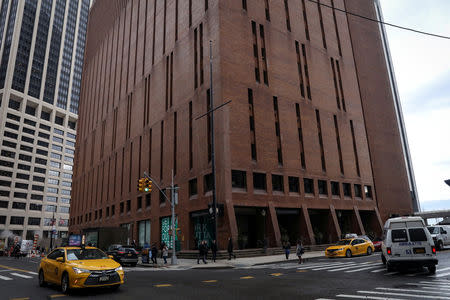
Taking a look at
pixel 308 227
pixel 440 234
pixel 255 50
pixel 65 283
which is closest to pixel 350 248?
pixel 440 234

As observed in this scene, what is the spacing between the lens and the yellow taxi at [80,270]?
9664 mm

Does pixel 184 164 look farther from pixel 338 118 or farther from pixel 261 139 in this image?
pixel 338 118

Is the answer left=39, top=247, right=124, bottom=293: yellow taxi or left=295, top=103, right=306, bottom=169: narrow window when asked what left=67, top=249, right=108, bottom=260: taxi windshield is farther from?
left=295, top=103, right=306, bottom=169: narrow window

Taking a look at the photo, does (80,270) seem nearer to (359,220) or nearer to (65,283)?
(65,283)

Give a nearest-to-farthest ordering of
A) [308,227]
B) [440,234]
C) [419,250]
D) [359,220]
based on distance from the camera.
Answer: [419,250]
[440,234]
[308,227]
[359,220]

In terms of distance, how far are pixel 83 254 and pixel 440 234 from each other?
2714 centimetres

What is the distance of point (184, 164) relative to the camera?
36125 millimetres

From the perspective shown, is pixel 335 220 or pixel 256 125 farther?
pixel 335 220

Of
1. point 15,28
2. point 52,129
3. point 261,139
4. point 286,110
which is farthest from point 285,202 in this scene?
point 15,28

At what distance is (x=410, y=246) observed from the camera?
1295 cm

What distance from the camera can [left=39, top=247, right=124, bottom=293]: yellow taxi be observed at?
9664 millimetres

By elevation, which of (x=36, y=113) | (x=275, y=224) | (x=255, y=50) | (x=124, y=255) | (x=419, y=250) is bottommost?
(x=124, y=255)

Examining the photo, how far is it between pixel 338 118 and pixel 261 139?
1636 centimetres

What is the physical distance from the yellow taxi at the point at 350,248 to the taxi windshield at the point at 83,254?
18.5 meters
